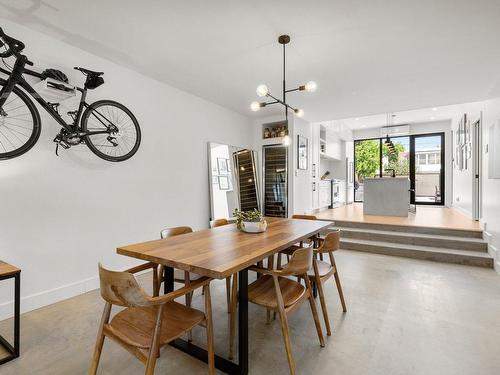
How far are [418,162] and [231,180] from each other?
747 centimetres

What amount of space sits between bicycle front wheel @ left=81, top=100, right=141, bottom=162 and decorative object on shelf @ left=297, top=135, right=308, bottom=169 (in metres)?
3.49

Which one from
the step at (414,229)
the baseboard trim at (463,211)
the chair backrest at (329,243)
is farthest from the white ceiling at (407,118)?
the chair backrest at (329,243)

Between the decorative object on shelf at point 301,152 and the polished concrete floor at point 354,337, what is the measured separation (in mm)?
3236

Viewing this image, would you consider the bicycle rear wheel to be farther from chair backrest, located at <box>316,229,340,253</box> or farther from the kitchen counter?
the kitchen counter

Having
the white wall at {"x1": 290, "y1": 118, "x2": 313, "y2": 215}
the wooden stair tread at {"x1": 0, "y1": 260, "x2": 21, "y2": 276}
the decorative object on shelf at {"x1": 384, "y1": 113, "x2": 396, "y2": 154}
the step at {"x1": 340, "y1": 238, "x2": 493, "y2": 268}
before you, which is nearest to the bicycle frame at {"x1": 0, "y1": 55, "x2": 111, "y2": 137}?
the wooden stair tread at {"x1": 0, "y1": 260, "x2": 21, "y2": 276}

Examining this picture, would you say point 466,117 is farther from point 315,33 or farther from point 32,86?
point 32,86

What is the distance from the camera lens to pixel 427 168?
29.7 feet

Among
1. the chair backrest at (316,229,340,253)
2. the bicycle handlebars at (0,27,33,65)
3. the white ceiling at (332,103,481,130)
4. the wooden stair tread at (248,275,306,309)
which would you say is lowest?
the wooden stair tread at (248,275,306,309)

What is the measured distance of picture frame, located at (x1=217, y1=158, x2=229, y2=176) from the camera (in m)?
4.77

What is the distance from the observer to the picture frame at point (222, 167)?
4.77m

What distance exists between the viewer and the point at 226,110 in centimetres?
511

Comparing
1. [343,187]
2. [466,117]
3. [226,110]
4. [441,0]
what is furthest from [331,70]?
[343,187]

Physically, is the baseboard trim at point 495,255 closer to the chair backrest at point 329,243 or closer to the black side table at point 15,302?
the chair backrest at point 329,243

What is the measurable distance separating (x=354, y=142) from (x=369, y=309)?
338 inches
